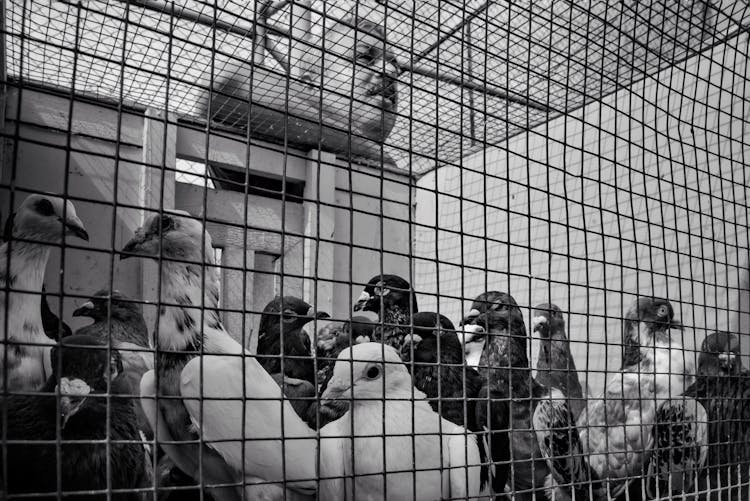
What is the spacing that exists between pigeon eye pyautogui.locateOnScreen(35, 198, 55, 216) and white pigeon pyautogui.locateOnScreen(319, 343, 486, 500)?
0.92m

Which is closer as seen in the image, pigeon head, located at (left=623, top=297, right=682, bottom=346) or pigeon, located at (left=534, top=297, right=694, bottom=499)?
pigeon, located at (left=534, top=297, right=694, bottom=499)

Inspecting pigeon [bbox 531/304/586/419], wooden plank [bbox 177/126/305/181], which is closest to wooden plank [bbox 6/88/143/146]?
wooden plank [bbox 177/126/305/181]

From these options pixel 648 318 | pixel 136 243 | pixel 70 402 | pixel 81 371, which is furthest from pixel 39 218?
pixel 648 318

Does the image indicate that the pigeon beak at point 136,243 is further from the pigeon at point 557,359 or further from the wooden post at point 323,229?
the pigeon at point 557,359

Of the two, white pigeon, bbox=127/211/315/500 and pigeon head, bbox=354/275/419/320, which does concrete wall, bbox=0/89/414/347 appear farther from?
white pigeon, bbox=127/211/315/500

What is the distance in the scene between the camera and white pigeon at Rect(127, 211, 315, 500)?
4.19ft

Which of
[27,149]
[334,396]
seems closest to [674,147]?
[334,396]

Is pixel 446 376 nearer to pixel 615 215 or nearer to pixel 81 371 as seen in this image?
pixel 81 371

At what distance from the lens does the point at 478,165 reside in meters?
3.91

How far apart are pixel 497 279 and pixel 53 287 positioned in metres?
2.20

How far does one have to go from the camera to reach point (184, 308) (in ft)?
4.70

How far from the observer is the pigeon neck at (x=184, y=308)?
146 centimetres

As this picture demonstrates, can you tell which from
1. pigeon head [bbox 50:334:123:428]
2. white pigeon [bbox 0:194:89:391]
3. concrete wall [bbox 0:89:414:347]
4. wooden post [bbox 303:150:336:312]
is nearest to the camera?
pigeon head [bbox 50:334:123:428]

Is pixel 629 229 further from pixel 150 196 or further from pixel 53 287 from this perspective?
pixel 53 287
